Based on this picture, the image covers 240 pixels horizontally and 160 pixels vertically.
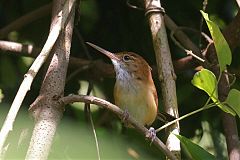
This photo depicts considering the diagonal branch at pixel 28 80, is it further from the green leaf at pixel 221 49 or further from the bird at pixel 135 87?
the bird at pixel 135 87

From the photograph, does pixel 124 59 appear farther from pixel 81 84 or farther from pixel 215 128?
pixel 215 128

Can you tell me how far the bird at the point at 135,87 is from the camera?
336 centimetres

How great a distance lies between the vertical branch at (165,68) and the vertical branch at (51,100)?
1.39 ft

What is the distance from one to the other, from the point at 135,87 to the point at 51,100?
4.91 feet

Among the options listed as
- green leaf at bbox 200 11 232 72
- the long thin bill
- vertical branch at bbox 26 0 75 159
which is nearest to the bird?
the long thin bill

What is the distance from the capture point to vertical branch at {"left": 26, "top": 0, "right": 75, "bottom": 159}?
193 cm

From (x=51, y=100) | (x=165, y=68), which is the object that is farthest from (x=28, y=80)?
(x=165, y=68)

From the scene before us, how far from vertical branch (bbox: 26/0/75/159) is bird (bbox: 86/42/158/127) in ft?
2.55

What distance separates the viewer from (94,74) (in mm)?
3266

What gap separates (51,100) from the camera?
2.15 m

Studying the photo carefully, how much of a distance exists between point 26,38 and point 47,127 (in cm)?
154

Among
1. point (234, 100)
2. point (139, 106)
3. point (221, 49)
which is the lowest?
point (139, 106)

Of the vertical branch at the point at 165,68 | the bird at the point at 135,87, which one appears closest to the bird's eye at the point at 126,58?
the bird at the point at 135,87

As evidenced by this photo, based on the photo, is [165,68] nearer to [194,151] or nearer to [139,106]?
[194,151]
